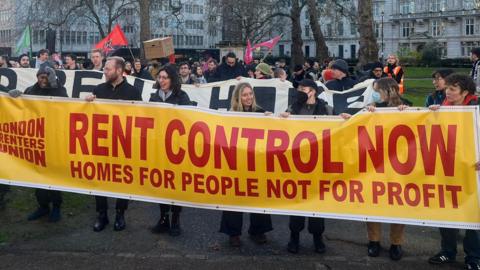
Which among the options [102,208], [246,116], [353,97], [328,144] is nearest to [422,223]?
[328,144]

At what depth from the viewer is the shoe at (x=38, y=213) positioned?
22.7 feet

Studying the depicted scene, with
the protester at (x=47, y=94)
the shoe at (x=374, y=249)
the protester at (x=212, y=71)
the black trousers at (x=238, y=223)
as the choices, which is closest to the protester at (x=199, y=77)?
the protester at (x=212, y=71)

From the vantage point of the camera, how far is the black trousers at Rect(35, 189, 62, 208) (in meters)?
6.80

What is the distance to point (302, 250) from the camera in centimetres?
590

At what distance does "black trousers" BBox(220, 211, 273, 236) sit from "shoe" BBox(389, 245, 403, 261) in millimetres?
1261

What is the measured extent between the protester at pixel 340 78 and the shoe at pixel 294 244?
12.4 ft

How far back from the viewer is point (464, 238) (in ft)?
17.8

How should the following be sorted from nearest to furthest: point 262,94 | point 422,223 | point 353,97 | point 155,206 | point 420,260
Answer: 1. point 422,223
2. point 420,260
3. point 155,206
4. point 353,97
5. point 262,94

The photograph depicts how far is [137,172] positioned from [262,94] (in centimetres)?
446

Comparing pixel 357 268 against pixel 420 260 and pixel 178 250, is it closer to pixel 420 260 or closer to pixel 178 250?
pixel 420 260

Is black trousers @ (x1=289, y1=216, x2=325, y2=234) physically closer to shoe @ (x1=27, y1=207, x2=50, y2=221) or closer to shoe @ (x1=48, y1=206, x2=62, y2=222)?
shoe @ (x1=48, y1=206, x2=62, y2=222)

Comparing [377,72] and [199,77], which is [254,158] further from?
[199,77]

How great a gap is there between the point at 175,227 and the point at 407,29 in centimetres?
9751

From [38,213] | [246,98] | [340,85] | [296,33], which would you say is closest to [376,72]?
[340,85]
